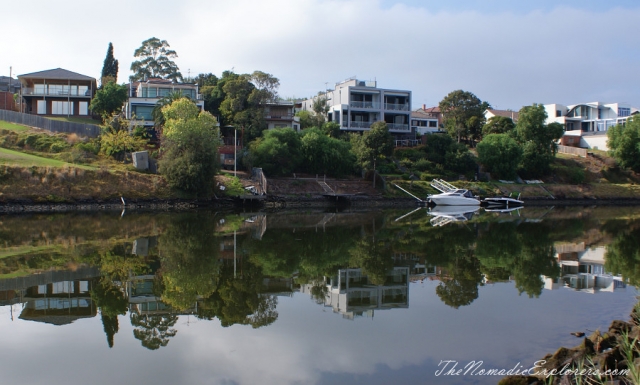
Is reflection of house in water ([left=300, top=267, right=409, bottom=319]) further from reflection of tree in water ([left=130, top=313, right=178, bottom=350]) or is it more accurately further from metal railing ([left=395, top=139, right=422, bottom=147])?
metal railing ([left=395, top=139, right=422, bottom=147])

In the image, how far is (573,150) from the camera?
79000mm

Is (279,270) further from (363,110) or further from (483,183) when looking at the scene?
(363,110)

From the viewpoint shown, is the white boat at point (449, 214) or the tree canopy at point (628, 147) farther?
the tree canopy at point (628, 147)

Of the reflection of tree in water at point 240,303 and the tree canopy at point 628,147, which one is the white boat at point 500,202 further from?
the reflection of tree in water at point 240,303

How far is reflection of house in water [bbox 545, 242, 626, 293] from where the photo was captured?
59.2ft

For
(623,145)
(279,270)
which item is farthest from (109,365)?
(623,145)

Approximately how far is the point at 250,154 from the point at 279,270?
36.9 m

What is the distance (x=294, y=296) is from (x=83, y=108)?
62450mm

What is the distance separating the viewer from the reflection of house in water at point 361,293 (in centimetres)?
1515

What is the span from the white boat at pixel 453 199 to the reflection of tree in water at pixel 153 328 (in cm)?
4248

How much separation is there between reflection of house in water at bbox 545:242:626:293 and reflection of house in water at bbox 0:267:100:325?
14559 mm

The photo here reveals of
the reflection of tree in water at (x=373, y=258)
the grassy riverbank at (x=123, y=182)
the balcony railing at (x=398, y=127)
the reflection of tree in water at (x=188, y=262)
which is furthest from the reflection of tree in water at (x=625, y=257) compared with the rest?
the balcony railing at (x=398, y=127)

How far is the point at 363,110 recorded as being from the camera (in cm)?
7400

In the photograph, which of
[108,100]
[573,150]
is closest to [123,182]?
[108,100]
